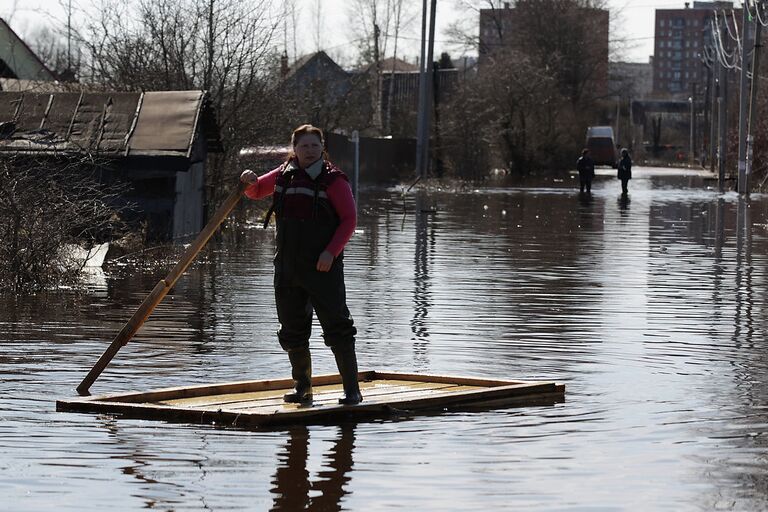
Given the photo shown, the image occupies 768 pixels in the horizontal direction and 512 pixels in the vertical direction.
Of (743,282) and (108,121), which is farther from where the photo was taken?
(108,121)

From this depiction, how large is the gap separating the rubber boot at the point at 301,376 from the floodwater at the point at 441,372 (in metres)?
0.57

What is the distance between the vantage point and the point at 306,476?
756 centimetres

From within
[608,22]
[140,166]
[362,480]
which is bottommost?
[362,480]

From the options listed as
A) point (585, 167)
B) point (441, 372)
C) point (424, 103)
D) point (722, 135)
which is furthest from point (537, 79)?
point (441, 372)

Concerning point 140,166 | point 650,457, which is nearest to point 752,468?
point 650,457

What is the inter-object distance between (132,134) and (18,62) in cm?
2147

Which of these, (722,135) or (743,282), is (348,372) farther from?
(722,135)

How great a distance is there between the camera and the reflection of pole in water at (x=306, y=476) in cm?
703

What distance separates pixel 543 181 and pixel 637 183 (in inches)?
144

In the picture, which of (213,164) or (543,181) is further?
(543,181)

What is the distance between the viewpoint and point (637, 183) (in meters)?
61.9

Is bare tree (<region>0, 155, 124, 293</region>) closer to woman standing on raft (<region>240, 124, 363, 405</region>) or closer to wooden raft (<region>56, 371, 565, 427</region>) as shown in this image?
wooden raft (<region>56, 371, 565, 427</region>)

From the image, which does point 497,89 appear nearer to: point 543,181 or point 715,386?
point 543,181

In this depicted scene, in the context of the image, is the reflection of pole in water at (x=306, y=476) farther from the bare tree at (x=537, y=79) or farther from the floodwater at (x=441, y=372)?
the bare tree at (x=537, y=79)
